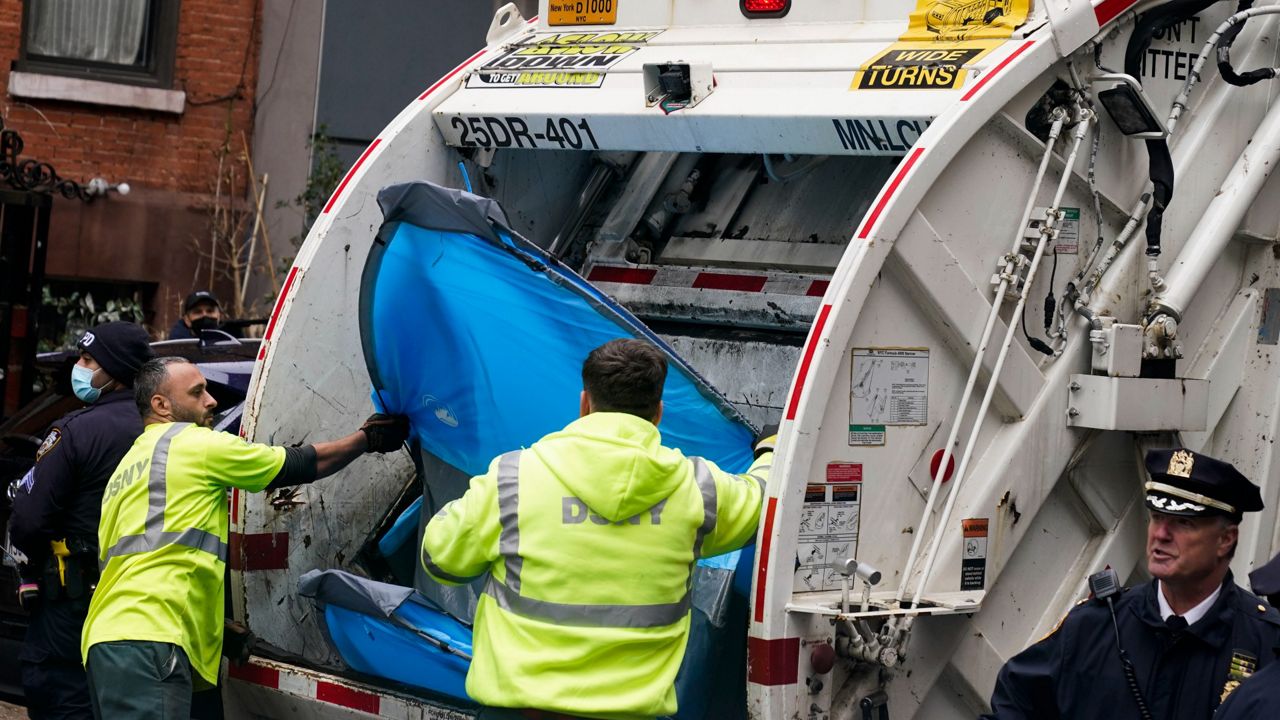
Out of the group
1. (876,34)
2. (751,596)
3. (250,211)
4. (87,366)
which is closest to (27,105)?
(250,211)

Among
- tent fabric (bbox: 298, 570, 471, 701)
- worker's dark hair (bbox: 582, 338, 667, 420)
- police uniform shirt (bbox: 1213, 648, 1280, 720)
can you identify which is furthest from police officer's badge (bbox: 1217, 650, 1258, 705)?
tent fabric (bbox: 298, 570, 471, 701)

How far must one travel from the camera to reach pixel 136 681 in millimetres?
4426

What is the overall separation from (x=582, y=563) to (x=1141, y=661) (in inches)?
44.4

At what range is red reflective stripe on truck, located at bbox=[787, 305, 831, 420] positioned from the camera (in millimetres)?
3930

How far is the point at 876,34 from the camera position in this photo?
4.63 m

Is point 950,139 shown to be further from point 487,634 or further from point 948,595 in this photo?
point 487,634

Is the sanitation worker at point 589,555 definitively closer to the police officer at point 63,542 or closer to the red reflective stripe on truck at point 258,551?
the red reflective stripe on truck at point 258,551

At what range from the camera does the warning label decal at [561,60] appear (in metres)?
5.08

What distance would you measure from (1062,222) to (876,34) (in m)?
0.72

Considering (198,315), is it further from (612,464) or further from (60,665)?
(612,464)

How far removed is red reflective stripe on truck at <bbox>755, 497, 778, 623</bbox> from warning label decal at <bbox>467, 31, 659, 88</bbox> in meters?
1.64

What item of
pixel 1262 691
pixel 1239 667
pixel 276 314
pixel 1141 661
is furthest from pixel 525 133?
pixel 1262 691

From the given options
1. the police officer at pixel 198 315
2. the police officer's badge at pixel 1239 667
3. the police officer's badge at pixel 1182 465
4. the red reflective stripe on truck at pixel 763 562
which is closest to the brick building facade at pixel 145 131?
the police officer at pixel 198 315

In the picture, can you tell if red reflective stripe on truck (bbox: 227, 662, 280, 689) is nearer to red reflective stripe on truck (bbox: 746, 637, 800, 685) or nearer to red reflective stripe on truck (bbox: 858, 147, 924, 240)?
red reflective stripe on truck (bbox: 746, 637, 800, 685)
